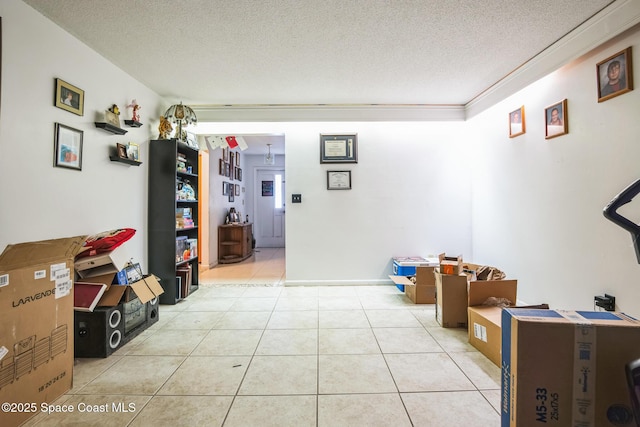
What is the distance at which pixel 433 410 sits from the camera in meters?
1.39

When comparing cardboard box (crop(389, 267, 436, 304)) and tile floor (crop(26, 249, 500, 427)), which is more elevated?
cardboard box (crop(389, 267, 436, 304))

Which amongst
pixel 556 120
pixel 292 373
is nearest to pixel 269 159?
pixel 556 120

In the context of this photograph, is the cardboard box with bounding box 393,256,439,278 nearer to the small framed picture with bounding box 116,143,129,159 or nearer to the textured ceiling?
the textured ceiling

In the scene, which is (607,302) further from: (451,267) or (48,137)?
(48,137)

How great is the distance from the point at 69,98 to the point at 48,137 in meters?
0.36

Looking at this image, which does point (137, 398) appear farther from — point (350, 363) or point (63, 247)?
point (350, 363)

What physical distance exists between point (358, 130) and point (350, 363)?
2880 mm

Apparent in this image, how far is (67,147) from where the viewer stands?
1.96 metres

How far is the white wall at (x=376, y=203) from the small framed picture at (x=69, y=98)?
66.9 inches

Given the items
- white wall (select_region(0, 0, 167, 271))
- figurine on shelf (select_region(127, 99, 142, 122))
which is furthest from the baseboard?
figurine on shelf (select_region(127, 99, 142, 122))

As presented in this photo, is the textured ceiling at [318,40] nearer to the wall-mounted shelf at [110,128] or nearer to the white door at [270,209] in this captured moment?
the wall-mounted shelf at [110,128]

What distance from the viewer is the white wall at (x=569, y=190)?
1854 mm

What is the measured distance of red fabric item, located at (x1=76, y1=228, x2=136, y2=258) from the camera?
2033 millimetres

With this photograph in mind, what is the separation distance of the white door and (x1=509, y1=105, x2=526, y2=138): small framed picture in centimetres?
551
